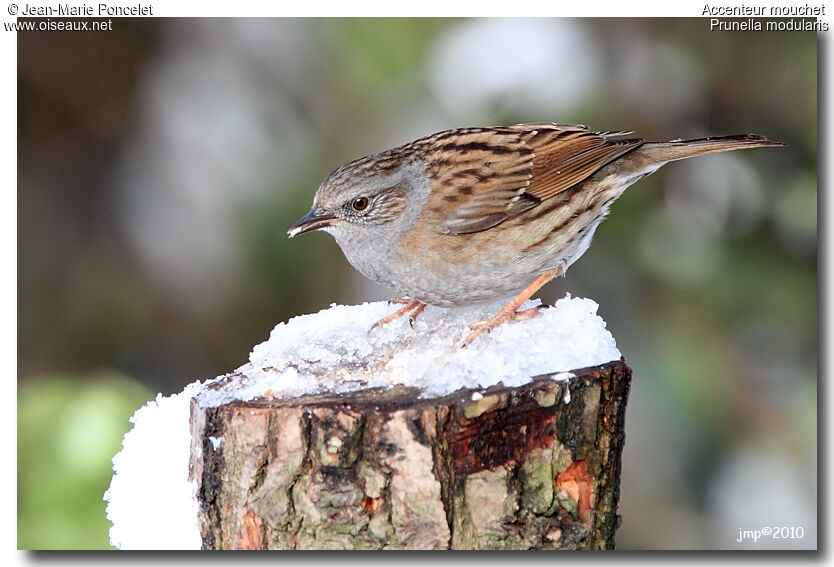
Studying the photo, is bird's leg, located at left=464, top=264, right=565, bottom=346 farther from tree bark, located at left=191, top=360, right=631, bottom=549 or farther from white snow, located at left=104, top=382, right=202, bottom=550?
white snow, located at left=104, top=382, right=202, bottom=550

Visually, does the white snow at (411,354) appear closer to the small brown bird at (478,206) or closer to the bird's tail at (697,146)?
the small brown bird at (478,206)

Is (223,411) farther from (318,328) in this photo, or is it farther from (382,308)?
(382,308)

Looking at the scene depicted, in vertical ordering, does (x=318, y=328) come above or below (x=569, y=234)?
below

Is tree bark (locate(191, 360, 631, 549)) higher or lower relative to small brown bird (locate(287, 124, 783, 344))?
lower


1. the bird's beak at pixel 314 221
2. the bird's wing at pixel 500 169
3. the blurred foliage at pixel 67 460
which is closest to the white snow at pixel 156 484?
the blurred foliage at pixel 67 460

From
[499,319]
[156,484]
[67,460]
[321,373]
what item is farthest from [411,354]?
[67,460]

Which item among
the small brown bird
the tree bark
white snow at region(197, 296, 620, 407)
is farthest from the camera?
the small brown bird

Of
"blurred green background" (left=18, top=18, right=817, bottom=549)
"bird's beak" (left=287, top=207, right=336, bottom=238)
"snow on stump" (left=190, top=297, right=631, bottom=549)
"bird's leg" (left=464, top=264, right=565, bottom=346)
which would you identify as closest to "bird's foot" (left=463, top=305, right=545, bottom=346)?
"bird's leg" (left=464, top=264, right=565, bottom=346)
